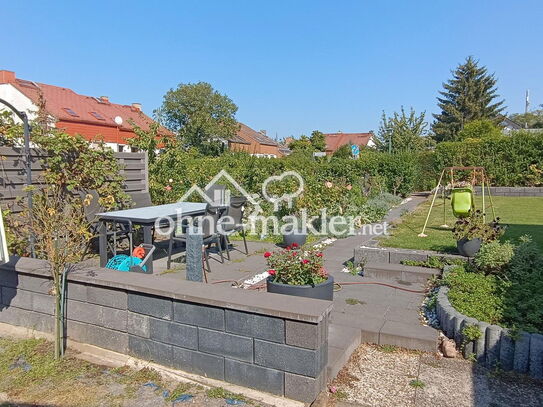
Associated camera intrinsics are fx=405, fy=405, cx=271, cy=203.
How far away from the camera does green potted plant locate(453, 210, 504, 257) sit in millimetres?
4828

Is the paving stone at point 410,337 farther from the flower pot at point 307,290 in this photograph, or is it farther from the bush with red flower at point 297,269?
the bush with red flower at point 297,269

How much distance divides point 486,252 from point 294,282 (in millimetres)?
2325

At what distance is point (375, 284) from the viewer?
4816 mm

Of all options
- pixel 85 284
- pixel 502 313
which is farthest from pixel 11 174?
pixel 502 313

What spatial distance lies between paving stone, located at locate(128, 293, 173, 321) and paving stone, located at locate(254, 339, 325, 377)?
700mm

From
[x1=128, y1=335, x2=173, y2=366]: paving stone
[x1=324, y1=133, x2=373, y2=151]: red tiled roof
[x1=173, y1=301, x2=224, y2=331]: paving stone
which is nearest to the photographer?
[x1=173, y1=301, x2=224, y2=331]: paving stone

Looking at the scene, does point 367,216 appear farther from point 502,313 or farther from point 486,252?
point 502,313

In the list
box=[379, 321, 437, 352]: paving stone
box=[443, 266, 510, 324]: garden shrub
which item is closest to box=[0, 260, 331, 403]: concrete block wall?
box=[379, 321, 437, 352]: paving stone

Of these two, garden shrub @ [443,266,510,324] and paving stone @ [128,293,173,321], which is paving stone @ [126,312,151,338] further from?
garden shrub @ [443,266,510,324]

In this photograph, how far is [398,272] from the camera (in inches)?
196

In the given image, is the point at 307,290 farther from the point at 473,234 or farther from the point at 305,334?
the point at 473,234

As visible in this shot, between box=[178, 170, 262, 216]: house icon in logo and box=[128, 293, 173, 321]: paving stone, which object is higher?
box=[178, 170, 262, 216]: house icon in logo

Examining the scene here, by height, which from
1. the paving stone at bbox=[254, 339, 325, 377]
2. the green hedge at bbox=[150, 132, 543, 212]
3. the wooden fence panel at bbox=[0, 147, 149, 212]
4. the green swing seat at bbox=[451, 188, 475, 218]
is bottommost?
the paving stone at bbox=[254, 339, 325, 377]
